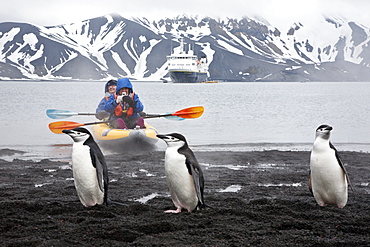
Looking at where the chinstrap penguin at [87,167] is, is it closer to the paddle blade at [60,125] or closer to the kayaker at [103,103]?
the paddle blade at [60,125]

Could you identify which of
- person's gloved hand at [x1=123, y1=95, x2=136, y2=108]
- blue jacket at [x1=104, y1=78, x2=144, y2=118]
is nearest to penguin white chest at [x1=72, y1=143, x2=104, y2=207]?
person's gloved hand at [x1=123, y1=95, x2=136, y2=108]

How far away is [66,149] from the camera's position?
49.0ft

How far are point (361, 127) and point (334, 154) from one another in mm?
19459

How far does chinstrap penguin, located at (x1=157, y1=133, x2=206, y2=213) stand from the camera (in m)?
5.81

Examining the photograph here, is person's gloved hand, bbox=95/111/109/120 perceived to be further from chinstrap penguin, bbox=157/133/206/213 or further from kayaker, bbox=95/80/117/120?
chinstrap penguin, bbox=157/133/206/213

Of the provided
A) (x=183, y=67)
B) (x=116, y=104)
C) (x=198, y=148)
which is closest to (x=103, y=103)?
(x=116, y=104)

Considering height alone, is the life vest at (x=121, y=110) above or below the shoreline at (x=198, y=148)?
above

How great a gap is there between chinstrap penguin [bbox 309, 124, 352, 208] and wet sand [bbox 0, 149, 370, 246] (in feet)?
0.52

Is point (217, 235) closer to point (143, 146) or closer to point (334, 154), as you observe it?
point (334, 154)

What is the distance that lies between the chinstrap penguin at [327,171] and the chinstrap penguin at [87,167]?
256cm

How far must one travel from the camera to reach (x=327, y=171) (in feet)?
20.6

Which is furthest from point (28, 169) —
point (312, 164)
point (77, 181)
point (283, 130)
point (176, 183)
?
point (283, 130)

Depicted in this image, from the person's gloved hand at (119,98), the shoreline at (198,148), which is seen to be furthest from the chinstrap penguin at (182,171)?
the person's gloved hand at (119,98)

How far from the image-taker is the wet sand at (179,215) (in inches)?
Result: 193
